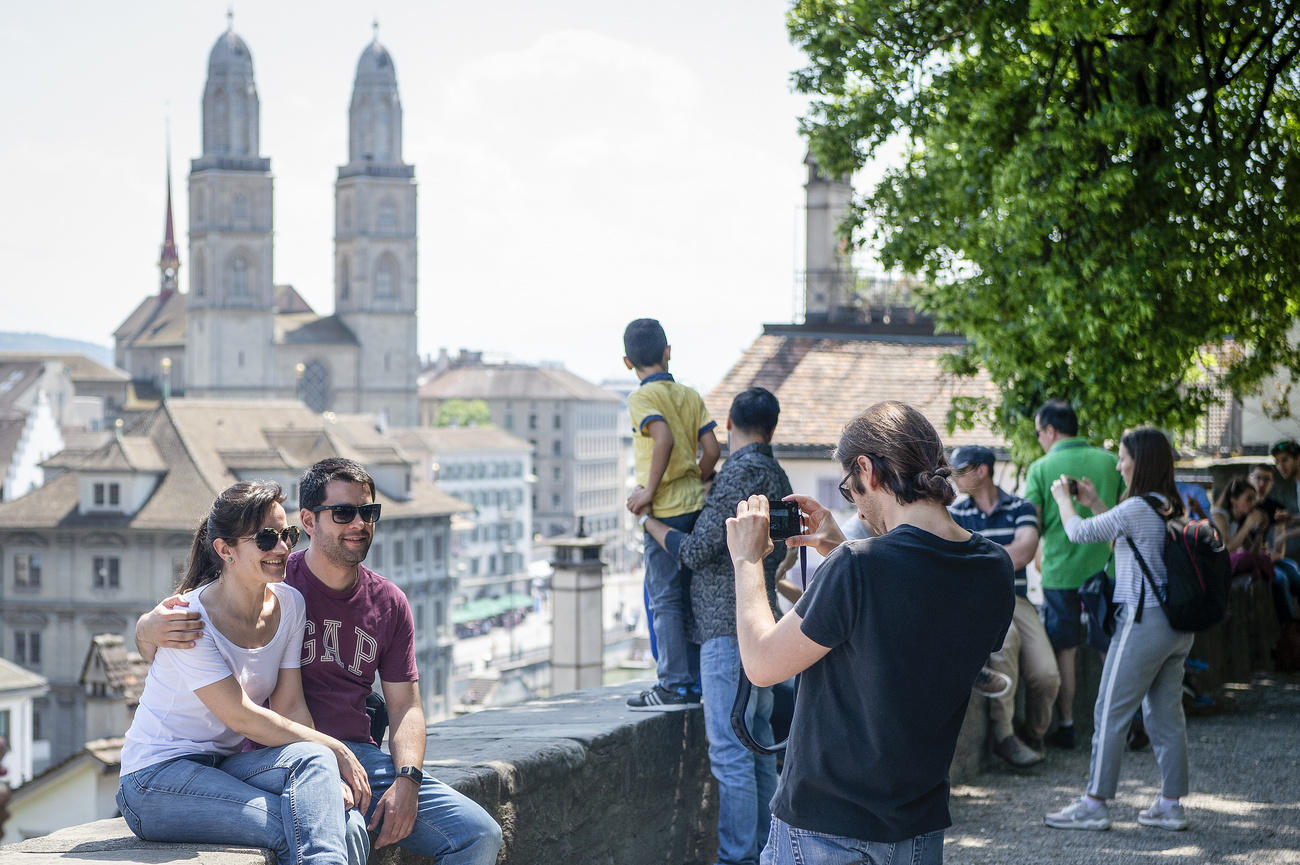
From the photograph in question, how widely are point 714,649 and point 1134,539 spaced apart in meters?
1.93

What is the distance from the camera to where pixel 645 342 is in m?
5.61

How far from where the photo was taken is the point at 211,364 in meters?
101

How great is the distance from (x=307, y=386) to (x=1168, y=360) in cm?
9850

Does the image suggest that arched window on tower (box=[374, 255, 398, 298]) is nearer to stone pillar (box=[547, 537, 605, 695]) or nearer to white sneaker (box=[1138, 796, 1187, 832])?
stone pillar (box=[547, 537, 605, 695])

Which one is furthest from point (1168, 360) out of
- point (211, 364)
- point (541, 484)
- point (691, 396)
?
point (541, 484)

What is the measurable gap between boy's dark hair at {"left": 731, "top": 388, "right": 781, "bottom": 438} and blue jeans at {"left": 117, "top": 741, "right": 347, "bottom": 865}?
2034 mm

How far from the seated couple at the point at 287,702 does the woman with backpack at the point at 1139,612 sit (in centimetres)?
313

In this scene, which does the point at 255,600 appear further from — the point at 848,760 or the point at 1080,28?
the point at 1080,28

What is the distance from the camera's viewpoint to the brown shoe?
→ 779 centimetres

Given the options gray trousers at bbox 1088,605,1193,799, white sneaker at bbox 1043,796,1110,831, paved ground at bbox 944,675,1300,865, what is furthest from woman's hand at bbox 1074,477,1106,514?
paved ground at bbox 944,675,1300,865

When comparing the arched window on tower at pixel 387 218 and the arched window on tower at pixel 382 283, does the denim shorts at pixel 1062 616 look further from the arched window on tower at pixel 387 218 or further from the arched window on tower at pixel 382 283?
the arched window on tower at pixel 387 218

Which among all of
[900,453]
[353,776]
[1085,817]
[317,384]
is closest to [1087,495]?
[1085,817]

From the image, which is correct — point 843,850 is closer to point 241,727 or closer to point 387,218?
point 241,727

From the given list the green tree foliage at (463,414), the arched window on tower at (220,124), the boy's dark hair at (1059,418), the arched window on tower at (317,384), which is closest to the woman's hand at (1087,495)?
the boy's dark hair at (1059,418)
